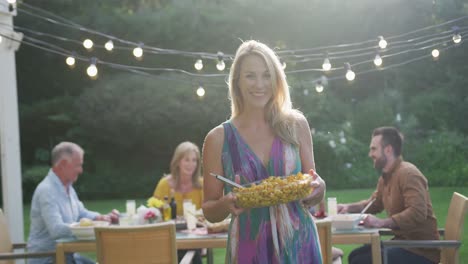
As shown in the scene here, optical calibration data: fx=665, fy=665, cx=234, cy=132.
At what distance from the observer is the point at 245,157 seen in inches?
79.4

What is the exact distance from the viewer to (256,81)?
6.64 ft

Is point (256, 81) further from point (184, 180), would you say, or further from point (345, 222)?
point (184, 180)

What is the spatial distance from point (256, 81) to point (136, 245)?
1.25 metres

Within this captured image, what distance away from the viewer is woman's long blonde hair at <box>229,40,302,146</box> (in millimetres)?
2027

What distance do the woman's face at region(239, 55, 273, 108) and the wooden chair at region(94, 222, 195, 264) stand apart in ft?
3.55

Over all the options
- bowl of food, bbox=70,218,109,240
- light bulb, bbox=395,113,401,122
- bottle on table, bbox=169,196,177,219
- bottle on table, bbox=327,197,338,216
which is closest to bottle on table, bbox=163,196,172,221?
bottle on table, bbox=169,196,177,219

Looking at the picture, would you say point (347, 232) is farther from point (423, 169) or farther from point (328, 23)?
point (328, 23)

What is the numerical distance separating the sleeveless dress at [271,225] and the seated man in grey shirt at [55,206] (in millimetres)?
1899

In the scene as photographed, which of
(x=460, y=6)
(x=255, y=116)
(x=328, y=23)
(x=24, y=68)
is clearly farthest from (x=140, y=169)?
(x=255, y=116)

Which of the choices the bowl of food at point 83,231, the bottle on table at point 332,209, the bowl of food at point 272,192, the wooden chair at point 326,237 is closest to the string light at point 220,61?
the bottle on table at point 332,209

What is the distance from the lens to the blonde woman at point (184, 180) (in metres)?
4.55

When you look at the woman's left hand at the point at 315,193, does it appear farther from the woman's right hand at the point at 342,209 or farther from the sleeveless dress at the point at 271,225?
the woman's right hand at the point at 342,209

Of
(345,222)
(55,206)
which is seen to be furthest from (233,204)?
(55,206)

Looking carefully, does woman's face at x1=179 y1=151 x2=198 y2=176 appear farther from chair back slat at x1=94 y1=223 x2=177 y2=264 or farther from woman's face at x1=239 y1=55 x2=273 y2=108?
woman's face at x1=239 y1=55 x2=273 y2=108
